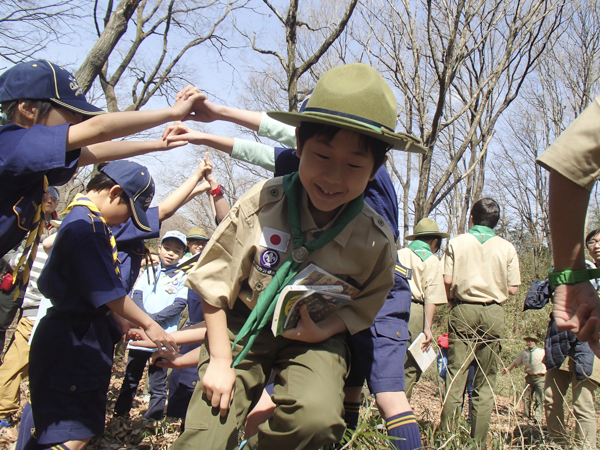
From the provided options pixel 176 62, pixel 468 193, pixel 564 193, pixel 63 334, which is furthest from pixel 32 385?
pixel 468 193

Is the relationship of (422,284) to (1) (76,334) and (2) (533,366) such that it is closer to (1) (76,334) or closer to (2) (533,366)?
(2) (533,366)

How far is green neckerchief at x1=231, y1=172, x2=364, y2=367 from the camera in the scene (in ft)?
5.77

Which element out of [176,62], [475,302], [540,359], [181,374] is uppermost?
[176,62]

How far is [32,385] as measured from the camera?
2221 millimetres

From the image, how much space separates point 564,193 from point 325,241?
0.85 meters

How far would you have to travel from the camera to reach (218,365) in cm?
181

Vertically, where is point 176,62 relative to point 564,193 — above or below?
above

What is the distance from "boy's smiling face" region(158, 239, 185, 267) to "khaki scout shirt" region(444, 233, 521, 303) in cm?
303

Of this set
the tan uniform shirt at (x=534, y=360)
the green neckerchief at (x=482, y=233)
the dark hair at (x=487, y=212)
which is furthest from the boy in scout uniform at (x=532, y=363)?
the dark hair at (x=487, y=212)

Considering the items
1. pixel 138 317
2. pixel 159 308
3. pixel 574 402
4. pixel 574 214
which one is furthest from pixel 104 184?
pixel 574 402

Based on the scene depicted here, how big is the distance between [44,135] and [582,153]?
6.25 feet

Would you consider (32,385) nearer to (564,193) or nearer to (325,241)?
(325,241)

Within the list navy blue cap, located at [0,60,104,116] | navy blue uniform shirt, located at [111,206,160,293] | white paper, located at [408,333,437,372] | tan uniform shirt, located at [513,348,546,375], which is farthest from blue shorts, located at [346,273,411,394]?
tan uniform shirt, located at [513,348,546,375]

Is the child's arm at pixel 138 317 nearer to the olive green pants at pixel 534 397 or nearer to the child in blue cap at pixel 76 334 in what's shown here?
the child in blue cap at pixel 76 334
